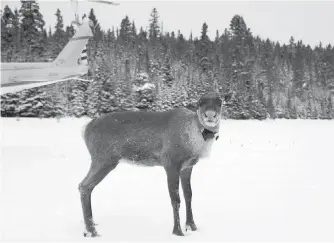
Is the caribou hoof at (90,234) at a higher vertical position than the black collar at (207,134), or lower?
lower

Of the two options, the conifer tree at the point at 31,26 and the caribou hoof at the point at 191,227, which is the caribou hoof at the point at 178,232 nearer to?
the caribou hoof at the point at 191,227

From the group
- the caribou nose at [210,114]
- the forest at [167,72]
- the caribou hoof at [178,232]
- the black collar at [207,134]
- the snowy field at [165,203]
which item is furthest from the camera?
the forest at [167,72]

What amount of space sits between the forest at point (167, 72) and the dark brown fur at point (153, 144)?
74.2 ft

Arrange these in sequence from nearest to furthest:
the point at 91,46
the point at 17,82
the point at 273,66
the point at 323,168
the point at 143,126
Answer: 1. the point at 143,126
2. the point at 323,168
3. the point at 17,82
4. the point at 91,46
5. the point at 273,66

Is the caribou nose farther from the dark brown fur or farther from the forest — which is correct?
the forest

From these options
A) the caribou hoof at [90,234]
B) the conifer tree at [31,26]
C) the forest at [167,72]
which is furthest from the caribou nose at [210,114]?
the conifer tree at [31,26]

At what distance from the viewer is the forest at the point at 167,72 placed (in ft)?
155

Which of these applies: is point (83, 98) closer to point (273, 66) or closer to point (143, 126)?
point (143, 126)

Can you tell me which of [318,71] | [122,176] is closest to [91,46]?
[318,71]

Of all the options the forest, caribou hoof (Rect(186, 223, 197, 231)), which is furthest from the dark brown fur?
the forest

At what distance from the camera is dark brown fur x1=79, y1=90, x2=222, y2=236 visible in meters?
4.43

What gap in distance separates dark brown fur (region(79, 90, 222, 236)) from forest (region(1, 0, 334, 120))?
74.2 feet

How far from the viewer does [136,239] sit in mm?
4422

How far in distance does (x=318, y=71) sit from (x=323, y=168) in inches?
3927
